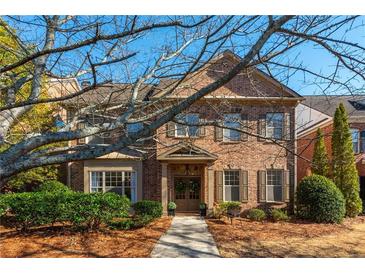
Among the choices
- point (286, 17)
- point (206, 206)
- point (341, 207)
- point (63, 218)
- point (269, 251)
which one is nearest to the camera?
point (286, 17)

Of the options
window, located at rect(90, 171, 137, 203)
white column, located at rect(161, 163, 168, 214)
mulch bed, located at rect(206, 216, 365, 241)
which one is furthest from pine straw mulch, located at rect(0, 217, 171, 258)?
window, located at rect(90, 171, 137, 203)

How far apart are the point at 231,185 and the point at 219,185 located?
518 mm

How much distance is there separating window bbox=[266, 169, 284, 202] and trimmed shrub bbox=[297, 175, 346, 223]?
3.45ft

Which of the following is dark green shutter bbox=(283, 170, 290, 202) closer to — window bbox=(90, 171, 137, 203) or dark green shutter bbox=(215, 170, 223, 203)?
dark green shutter bbox=(215, 170, 223, 203)

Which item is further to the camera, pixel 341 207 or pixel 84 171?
pixel 84 171

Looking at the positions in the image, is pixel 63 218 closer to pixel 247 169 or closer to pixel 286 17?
pixel 247 169

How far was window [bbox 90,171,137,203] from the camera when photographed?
10961 millimetres

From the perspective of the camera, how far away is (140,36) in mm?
5039

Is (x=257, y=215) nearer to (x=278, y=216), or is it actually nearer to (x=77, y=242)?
(x=278, y=216)

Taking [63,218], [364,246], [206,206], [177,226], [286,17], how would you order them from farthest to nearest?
[206,206]
[177,226]
[63,218]
[364,246]
[286,17]

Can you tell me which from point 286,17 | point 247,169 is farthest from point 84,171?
point 286,17

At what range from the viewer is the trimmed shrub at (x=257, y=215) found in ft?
32.4

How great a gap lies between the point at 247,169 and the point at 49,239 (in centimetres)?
678

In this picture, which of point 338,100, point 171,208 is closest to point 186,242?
point 171,208
